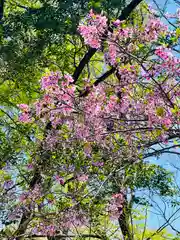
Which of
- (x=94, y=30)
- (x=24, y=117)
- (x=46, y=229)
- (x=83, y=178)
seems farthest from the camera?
(x=46, y=229)

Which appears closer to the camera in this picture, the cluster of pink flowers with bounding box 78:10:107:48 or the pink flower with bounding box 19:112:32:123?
the cluster of pink flowers with bounding box 78:10:107:48

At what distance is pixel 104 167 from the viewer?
5969 millimetres

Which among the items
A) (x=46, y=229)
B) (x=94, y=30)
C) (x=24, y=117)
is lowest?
(x=46, y=229)

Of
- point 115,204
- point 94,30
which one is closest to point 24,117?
point 94,30

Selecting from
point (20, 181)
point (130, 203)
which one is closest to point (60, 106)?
point (130, 203)

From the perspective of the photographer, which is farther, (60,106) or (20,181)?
(20,181)

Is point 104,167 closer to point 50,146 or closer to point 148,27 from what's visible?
point 50,146

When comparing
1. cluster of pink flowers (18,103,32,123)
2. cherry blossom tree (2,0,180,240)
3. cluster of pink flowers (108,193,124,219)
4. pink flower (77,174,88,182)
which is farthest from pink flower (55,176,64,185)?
cluster of pink flowers (18,103,32,123)

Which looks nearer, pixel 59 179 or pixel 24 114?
pixel 24 114

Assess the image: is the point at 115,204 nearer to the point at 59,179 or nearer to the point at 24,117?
the point at 59,179

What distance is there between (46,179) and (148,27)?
116 inches

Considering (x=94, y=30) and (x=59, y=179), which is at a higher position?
(x=94, y=30)

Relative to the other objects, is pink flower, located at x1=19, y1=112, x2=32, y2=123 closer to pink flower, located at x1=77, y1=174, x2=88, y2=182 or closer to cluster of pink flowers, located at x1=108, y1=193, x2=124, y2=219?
pink flower, located at x1=77, y1=174, x2=88, y2=182

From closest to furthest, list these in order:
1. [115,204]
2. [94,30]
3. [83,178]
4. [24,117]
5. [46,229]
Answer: [94,30]
[24,117]
[83,178]
[46,229]
[115,204]
